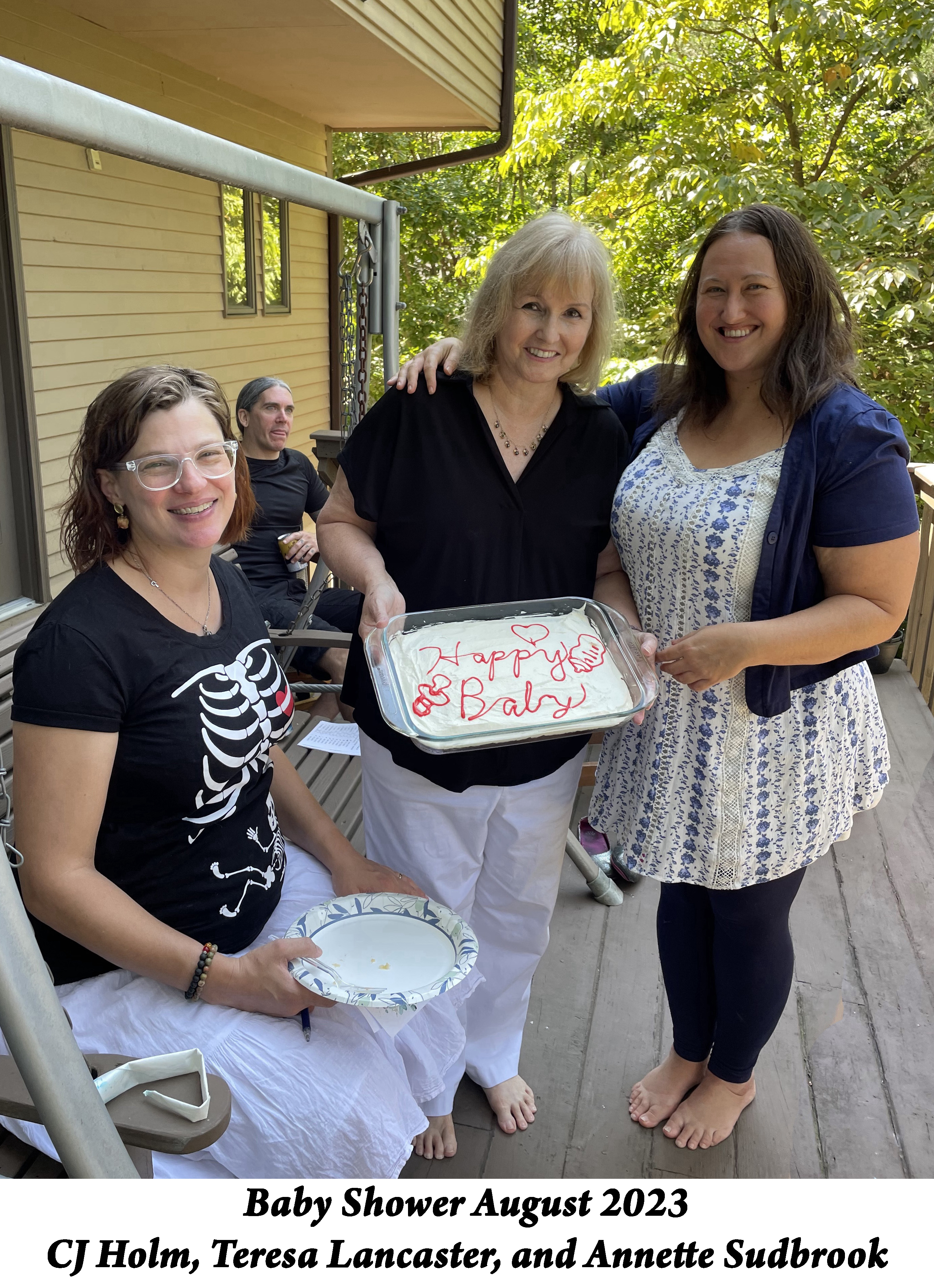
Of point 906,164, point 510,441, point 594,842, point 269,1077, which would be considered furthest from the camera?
point 906,164

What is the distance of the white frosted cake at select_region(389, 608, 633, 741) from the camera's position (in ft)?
5.14

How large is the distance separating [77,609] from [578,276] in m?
1.00

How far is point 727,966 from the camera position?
6.58ft

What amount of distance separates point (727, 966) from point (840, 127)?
25.1ft

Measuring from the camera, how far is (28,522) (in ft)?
14.1

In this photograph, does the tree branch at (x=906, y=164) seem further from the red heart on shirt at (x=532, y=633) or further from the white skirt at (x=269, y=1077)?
the white skirt at (x=269, y=1077)

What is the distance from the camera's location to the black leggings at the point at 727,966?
1.92 metres

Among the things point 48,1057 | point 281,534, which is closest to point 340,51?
point 281,534

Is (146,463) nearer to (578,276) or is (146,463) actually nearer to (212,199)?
(578,276)

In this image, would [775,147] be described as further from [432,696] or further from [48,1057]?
[48,1057]

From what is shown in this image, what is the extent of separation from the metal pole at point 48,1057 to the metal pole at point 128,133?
809 mm

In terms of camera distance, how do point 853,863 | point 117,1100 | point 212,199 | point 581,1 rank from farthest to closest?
point 581,1, point 212,199, point 853,863, point 117,1100
